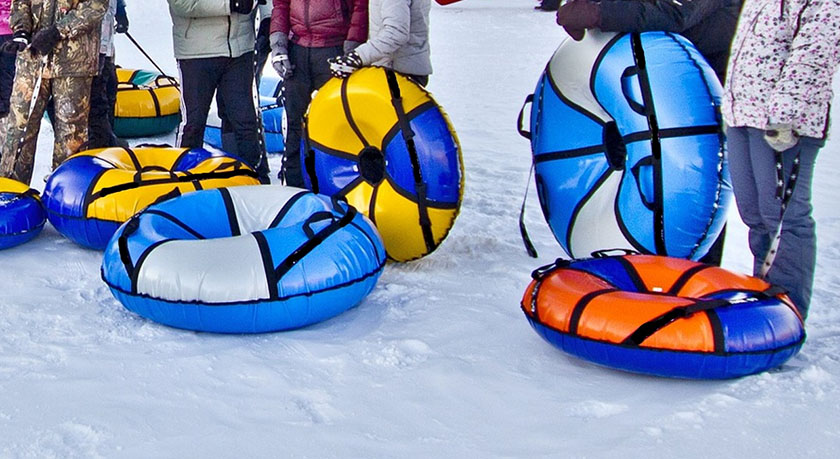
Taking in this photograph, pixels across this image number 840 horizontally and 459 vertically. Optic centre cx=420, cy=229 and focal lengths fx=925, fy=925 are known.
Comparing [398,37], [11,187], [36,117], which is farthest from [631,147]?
[36,117]

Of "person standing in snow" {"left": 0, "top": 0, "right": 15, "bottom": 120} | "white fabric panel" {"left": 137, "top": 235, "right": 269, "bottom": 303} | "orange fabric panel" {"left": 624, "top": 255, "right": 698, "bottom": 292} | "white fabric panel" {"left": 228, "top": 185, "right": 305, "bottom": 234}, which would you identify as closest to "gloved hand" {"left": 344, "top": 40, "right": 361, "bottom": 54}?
"white fabric panel" {"left": 228, "top": 185, "right": 305, "bottom": 234}

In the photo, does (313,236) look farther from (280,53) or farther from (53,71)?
(53,71)

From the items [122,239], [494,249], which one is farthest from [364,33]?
[122,239]

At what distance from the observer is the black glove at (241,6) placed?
4035mm

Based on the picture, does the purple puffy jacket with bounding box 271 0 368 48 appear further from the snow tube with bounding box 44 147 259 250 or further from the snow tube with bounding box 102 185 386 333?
the snow tube with bounding box 102 185 386 333

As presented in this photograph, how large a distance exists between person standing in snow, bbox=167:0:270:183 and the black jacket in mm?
1733

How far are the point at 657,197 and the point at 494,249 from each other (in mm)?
816

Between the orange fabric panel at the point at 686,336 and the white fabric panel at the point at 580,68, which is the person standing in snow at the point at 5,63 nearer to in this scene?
the white fabric panel at the point at 580,68

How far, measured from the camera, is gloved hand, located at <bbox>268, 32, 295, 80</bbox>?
3891 mm

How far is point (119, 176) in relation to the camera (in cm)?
352

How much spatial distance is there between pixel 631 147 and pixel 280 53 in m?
1.60

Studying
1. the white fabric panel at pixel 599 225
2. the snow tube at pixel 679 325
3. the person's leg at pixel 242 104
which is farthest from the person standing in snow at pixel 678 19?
the person's leg at pixel 242 104

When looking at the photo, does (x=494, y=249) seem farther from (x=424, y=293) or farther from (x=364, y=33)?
(x=364, y=33)

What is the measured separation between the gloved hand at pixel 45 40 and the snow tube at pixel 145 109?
1.88 metres
